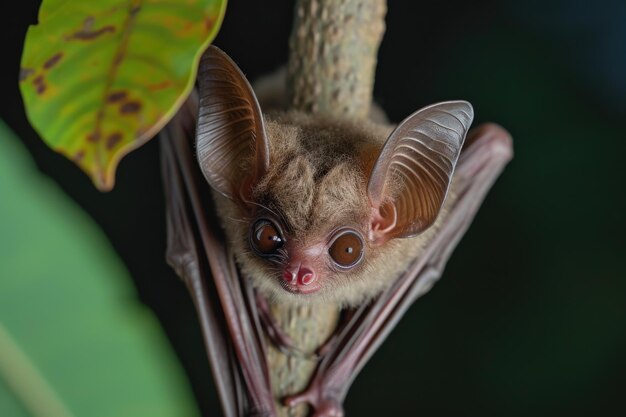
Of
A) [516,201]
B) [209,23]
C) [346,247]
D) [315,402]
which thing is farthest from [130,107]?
[516,201]

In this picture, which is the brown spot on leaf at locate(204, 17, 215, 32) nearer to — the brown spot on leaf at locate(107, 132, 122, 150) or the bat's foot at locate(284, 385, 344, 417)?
the brown spot on leaf at locate(107, 132, 122, 150)

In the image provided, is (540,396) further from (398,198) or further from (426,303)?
(398,198)

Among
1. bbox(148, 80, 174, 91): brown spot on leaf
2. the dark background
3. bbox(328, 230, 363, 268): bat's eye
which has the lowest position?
the dark background

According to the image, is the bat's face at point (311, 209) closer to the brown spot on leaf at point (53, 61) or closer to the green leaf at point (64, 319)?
the green leaf at point (64, 319)

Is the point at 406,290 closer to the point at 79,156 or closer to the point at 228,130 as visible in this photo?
the point at 228,130

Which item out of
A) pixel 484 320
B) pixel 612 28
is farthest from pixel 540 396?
pixel 612 28

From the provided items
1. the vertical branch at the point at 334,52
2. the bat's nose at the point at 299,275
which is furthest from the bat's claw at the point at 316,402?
the vertical branch at the point at 334,52

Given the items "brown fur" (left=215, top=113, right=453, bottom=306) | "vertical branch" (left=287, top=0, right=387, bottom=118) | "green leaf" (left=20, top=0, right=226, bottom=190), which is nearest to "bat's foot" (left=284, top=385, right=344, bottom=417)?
"brown fur" (left=215, top=113, right=453, bottom=306)
